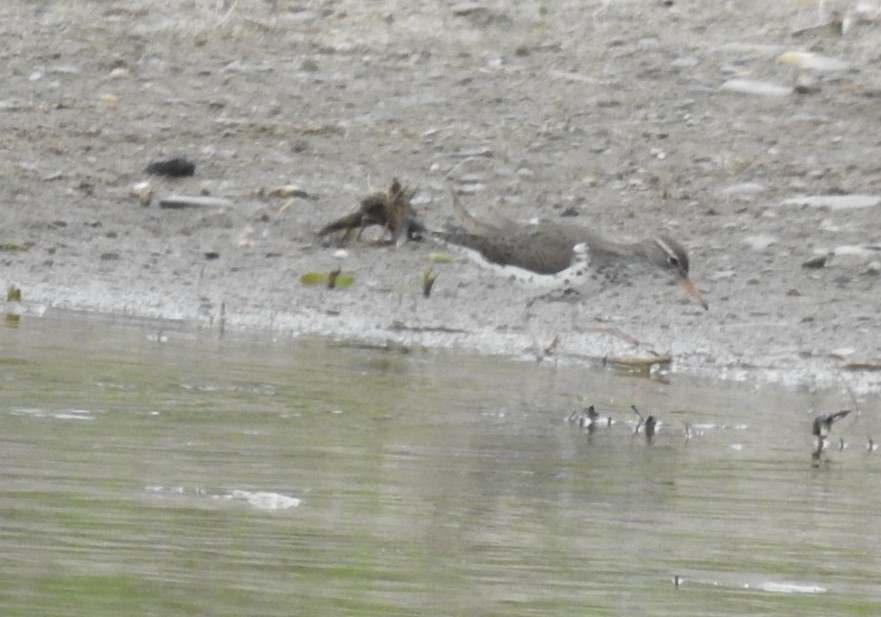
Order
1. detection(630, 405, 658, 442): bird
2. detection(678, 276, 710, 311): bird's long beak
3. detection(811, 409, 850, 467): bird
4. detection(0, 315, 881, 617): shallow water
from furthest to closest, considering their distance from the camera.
A: detection(678, 276, 710, 311): bird's long beak → detection(630, 405, 658, 442): bird → detection(811, 409, 850, 467): bird → detection(0, 315, 881, 617): shallow water

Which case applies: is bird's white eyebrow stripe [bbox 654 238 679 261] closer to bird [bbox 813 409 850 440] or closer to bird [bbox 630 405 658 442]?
bird [bbox 630 405 658 442]

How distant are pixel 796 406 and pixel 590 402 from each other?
749mm

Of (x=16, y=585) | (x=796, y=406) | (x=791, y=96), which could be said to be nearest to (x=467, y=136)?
(x=791, y=96)

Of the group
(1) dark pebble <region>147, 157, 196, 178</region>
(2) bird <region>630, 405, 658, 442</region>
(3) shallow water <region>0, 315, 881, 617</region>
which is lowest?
(3) shallow water <region>0, 315, 881, 617</region>

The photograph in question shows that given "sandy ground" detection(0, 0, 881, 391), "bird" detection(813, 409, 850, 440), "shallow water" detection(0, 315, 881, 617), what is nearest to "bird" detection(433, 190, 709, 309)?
"sandy ground" detection(0, 0, 881, 391)

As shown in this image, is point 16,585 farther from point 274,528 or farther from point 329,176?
point 329,176

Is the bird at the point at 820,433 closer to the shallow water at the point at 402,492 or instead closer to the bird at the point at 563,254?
the shallow water at the point at 402,492

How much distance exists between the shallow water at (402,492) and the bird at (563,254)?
1473mm

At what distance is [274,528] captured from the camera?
4.29 metres

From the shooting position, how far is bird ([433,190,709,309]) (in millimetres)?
9055

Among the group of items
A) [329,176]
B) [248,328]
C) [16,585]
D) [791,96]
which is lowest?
[16,585]

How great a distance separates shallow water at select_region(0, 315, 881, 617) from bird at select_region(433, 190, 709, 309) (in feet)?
4.83

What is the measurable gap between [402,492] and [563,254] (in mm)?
4490

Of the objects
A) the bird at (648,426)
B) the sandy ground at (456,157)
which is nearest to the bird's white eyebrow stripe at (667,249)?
the sandy ground at (456,157)
